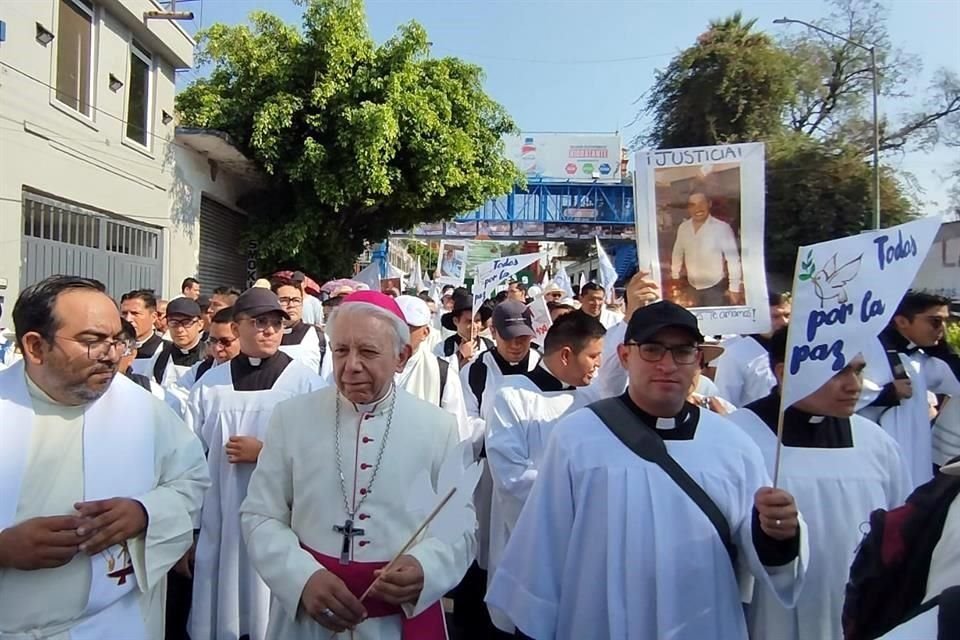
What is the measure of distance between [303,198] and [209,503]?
44.2 ft

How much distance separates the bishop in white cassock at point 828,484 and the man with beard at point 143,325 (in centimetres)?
466

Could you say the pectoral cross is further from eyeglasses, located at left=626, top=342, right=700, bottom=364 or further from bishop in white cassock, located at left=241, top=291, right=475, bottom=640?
eyeglasses, located at left=626, top=342, right=700, bottom=364

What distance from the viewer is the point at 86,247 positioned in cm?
1148

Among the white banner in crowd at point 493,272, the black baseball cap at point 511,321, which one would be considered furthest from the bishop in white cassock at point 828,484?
the white banner in crowd at point 493,272

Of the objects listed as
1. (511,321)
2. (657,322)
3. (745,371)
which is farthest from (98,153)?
(657,322)

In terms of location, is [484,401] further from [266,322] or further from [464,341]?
[464,341]

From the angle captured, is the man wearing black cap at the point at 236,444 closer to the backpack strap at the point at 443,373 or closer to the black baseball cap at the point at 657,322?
the backpack strap at the point at 443,373

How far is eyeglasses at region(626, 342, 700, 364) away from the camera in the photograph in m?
2.55

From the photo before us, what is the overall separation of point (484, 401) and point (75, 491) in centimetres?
308

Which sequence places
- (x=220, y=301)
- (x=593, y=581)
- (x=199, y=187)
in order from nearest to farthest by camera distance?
(x=593, y=581)
(x=220, y=301)
(x=199, y=187)

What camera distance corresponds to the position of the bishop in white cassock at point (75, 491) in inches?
90.3

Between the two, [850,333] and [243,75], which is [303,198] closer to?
[243,75]

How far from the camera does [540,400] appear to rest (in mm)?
4223

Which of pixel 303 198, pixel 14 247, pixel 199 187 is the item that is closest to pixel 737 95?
pixel 303 198
